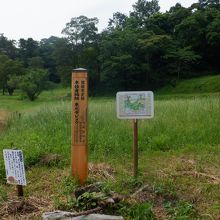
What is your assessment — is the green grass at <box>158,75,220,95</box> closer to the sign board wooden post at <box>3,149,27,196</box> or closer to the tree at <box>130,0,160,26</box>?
the tree at <box>130,0,160,26</box>

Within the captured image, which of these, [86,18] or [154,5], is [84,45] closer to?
[86,18]

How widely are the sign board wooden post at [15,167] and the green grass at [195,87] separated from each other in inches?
1210

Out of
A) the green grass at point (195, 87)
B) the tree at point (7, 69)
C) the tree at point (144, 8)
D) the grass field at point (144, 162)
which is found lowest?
the grass field at point (144, 162)

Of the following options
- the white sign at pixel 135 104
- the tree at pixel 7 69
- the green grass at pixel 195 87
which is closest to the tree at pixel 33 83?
the tree at pixel 7 69

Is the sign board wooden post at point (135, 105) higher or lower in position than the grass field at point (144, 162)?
higher

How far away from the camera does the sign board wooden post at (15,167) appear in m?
4.61

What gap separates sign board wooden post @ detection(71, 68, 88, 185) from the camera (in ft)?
17.1

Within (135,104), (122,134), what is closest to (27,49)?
(122,134)

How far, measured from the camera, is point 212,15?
44750 millimetres

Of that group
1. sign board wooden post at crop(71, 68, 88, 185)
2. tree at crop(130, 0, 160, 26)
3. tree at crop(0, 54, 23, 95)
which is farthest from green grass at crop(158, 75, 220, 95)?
sign board wooden post at crop(71, 68, 88, 185)

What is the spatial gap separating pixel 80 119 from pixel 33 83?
3356cm

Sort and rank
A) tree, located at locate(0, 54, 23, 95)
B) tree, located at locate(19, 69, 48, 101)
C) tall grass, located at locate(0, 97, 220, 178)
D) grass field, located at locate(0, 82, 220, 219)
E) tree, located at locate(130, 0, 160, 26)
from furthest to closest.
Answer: tree, located at locate(130, 0, 160, 26)
tree, located at locate(0, 54, 23, 95)
tree, located at locate(19, 69, 48, 101)
tall grass, located at locate(0, 97, 220, 178)
grass field, located at locate(0, 82, 220, 219)

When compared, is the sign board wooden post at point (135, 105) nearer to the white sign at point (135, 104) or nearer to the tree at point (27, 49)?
the white sign at point (135, 104)

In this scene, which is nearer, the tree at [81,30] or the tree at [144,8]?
the tree at [81,30]
